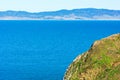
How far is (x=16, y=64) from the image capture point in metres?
104

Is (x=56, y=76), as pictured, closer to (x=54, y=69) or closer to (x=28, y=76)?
(x=28, y=76)

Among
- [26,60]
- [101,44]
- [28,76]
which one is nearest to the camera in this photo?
[101,44]

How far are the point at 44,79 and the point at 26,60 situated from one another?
36.4m

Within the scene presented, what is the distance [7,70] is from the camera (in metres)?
93.6

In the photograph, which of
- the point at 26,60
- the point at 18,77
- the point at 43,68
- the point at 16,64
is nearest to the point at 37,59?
the point at 26,60

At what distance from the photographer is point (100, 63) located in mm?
33000

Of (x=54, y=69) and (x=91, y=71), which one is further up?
(x=54, y=69)

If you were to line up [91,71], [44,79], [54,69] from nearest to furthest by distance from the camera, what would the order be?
[91,71]
[44,79]
[54,69]

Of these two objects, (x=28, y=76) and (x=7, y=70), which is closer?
(x=28, y=76)

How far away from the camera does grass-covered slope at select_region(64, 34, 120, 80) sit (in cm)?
3162

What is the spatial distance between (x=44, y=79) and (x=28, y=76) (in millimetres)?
5974

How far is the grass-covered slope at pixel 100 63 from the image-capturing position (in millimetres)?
31625

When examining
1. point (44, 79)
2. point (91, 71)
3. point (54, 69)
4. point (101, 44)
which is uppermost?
point (54, 69)

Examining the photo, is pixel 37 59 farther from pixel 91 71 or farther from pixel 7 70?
pixel 91 71
